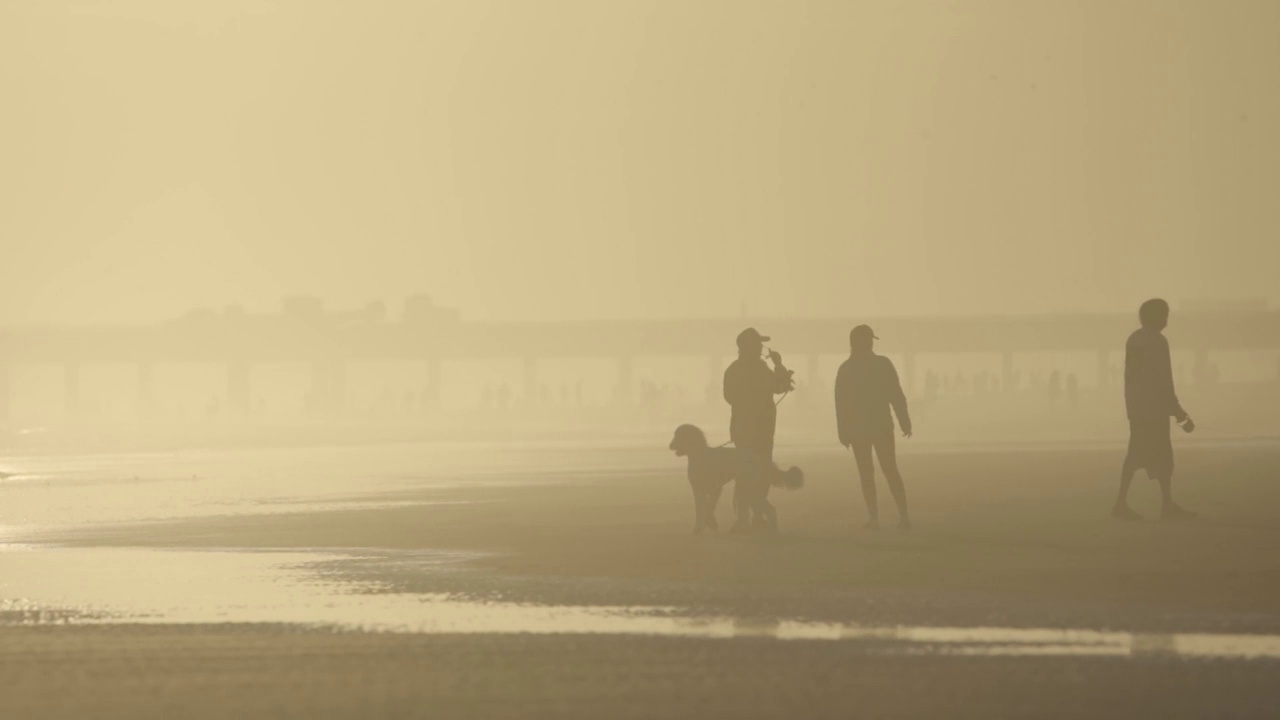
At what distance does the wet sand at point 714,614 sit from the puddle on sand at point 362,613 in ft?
0.45

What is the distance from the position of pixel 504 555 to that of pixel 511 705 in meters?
7.93

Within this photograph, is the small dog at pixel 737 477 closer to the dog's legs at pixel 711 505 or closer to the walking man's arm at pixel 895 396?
the dog's legs at pixel 711 505

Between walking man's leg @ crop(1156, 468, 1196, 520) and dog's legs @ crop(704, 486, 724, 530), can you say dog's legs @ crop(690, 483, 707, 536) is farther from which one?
walking man's leg @ crop(1156, 468, 1196, 520)

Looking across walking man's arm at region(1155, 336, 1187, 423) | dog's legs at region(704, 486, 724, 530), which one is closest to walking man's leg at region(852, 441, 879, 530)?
dog's legs at region(704, 486, 724, 530)

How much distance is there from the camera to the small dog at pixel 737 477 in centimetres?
1758

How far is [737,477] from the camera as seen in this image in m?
17.6

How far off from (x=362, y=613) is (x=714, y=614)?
2049mm

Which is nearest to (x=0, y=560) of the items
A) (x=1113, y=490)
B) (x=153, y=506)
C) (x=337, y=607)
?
(x=337, y=607)

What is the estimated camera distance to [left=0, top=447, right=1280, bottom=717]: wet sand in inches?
342

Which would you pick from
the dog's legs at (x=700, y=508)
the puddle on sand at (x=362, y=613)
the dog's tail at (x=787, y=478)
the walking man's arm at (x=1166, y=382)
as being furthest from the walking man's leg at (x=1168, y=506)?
the puddle on sand at (x=362, y=613)

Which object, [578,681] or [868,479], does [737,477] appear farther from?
[578,681]

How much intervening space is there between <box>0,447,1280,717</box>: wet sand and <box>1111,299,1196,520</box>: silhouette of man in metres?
0.43

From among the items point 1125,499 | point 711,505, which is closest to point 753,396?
point 711,505

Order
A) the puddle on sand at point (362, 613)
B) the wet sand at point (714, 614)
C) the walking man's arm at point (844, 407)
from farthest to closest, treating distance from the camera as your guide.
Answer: the walking man's arm at point (844, 407)
the puddle on sand at point (362, 613)
the wet sand at point (714, 614)
